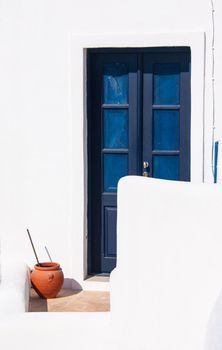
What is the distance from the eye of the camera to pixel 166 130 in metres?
7.66

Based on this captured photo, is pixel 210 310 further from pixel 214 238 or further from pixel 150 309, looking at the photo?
pixel 150 309

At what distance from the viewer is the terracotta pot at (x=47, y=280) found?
720cm

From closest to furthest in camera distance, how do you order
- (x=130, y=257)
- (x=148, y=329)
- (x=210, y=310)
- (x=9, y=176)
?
(x=210, y=310) < (x=148, y=329) < (x=130, y=257) < (x=9, y=176)

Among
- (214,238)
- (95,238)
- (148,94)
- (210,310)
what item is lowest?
(95,238)

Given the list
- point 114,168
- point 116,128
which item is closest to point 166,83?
point 116,128

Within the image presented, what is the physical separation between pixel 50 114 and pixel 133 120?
92cm

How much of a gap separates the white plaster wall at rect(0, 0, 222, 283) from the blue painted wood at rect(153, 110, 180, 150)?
1.32ft

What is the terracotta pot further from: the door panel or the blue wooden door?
the door panel

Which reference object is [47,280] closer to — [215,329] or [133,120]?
[133,120]

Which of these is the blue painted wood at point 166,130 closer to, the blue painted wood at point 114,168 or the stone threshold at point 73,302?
the blue painted wood at point 114,168

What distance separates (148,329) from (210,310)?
0.53 meters

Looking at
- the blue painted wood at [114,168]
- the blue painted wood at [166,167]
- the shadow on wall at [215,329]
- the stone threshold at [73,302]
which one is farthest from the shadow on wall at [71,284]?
the shadow on wall at [215,329]

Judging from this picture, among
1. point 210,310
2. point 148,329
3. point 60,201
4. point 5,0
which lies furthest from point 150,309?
point 5,0

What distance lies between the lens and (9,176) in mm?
7770
